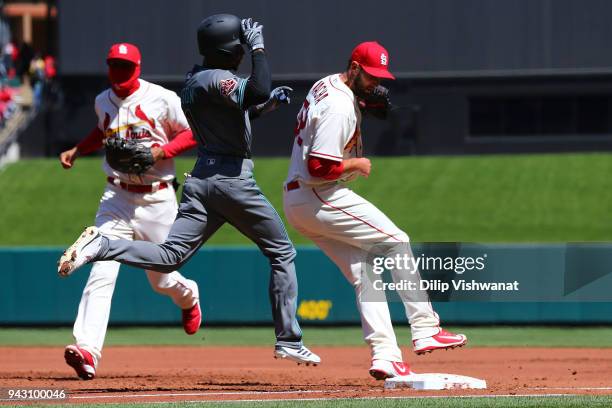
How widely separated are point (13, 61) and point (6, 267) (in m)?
21.6

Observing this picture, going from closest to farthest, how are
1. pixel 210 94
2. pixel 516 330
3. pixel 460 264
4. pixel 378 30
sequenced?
pixel 210 94 → pixel 460 264 → pixel 516 330 → pixel 378 30

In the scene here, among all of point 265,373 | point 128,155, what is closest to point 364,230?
point 128,155

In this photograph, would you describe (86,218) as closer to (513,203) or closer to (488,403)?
(513,203)

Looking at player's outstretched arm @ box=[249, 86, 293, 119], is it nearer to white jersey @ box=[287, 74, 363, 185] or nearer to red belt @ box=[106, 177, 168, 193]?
white jersey @ box=[287, 74, 363, 185]

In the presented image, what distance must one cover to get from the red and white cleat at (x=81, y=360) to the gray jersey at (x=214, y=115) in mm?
1547

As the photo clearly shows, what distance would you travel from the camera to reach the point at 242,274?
12375mm

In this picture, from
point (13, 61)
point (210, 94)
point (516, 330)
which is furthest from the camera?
point (13, 61)

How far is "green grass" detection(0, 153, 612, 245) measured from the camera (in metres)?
20.9

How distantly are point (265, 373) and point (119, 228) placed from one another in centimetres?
158

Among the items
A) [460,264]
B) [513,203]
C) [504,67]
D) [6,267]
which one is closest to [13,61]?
[504,67]

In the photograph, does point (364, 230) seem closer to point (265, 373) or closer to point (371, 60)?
point (371, 60)

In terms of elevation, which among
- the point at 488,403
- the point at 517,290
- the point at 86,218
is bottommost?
the point at 86,218

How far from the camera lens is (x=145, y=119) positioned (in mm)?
8078

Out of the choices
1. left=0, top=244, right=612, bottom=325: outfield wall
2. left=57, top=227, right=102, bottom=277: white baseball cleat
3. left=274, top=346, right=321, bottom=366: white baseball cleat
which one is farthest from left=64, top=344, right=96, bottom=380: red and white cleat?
left=0, top=244, right=612, bottom=325: outfield wall
